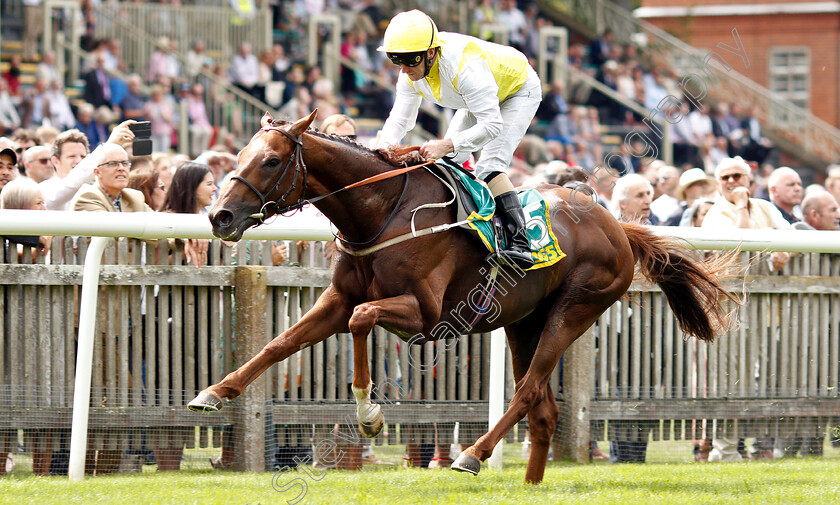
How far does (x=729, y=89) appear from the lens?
2180cm

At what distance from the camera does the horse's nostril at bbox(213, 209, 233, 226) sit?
4.29m

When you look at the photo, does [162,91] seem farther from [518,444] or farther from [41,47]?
[518,444]

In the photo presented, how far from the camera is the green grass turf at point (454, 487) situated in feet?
15.0

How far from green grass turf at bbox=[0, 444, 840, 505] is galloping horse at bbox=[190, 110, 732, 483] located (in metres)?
0.28

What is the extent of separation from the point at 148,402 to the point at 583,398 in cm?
257

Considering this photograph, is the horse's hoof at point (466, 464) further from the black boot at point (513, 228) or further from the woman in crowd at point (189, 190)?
the woman in crowd at point (189, 190)

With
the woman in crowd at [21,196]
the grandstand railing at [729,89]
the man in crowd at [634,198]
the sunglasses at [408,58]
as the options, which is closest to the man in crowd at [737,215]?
the man in crowd at [634,198]

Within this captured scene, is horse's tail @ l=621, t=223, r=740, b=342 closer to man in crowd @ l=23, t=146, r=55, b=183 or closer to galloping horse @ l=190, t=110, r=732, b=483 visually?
galloping horse @ l=190, t=110, r=732, b=483

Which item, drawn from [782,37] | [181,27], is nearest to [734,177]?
[181,27]

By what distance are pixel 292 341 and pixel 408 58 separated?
4.47 feet

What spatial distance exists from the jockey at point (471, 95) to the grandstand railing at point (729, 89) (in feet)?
54.8

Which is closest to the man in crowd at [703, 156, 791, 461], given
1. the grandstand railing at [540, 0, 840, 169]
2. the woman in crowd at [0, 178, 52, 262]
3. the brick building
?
the woman in crowd at [0, 178, 52, 262]

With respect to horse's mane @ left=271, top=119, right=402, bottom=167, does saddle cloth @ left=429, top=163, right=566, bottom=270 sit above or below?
below

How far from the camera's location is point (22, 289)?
216 inches
